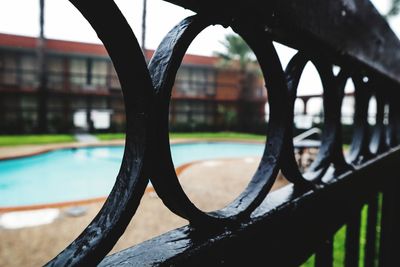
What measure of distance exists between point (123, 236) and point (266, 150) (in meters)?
4.00

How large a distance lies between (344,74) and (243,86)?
1069 inches

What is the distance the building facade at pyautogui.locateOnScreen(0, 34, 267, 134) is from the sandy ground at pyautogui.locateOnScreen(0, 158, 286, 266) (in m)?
14.8

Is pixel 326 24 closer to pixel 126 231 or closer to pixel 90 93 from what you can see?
pixel 126 231

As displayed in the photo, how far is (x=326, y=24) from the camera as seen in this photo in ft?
2.12

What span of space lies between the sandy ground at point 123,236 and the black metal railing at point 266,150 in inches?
130

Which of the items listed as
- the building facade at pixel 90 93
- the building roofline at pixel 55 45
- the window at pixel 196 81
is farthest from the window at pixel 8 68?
the window at pixel 196 81

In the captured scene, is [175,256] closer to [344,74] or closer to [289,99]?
[289,99]

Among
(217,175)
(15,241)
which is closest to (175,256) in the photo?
(15,241)

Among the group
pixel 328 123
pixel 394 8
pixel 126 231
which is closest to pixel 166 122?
pixel 328 123

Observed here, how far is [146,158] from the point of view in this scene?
0.36m

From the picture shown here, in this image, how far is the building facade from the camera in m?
21.3

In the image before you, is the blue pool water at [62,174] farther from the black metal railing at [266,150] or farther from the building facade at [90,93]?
the black metal railing at [266,150]

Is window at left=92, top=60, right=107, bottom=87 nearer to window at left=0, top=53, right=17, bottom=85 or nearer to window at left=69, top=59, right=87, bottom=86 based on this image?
window at left=69, top=59, right=87, bottom=86

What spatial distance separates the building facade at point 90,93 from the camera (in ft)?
69.9
